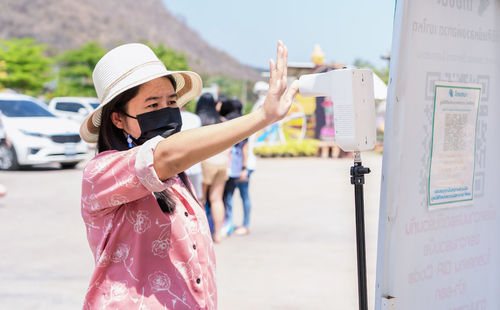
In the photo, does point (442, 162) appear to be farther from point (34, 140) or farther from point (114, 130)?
point (34, 140)

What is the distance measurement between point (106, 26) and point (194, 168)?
422ft

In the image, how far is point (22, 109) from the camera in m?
16.0

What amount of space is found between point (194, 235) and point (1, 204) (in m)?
8.89

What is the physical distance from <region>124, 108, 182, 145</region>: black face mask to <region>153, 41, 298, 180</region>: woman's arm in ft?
1.25

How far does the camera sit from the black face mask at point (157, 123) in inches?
91.0

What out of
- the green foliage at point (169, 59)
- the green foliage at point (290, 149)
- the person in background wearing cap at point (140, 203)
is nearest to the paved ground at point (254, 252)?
the person in background wearing cap at point (140, 203)

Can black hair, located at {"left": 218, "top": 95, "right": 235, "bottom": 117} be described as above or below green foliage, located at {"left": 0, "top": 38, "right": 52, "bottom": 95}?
below

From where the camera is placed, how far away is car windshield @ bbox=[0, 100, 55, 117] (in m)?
15.7

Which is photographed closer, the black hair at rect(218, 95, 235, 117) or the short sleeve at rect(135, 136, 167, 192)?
the short sleeve at rect(135, 136, 167, 192)

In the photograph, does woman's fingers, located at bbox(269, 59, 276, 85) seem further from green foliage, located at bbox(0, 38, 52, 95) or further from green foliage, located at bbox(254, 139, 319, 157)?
Answer: green foliage, located at bbox(0, 38, 52, 95)

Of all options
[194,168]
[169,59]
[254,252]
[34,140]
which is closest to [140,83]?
[194,168]

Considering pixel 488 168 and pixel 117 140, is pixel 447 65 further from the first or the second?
pixel 117 140

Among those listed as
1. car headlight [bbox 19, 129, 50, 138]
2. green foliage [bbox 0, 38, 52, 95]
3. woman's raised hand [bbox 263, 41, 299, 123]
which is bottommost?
car headlight [bbox 19, 129, 50, 138]

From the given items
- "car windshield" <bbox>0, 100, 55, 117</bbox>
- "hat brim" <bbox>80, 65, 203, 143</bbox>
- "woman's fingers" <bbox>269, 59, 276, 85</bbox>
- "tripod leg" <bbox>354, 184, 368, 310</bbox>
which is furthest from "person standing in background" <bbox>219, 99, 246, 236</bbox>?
"car windshield" <bbox>0, 100, 55, 117</bbox>
